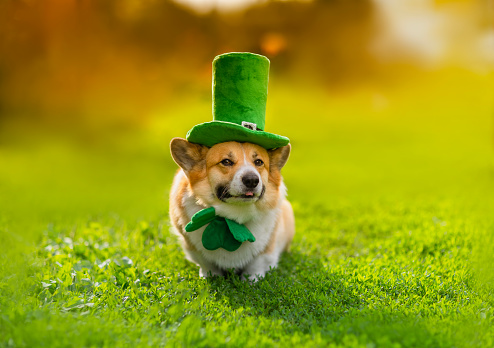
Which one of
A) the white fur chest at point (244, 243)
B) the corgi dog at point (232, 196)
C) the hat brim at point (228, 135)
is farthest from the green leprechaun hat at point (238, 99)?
the white fur chest at point (244, 243)

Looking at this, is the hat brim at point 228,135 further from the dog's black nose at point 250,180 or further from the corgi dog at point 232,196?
the dog's black nose at point 250,180

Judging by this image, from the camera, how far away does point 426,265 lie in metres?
4.45

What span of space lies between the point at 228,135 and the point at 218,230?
84cm

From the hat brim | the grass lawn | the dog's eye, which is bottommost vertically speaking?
the grass lawn

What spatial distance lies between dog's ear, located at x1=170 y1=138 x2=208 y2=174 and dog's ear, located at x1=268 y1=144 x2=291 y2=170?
628 millimetres

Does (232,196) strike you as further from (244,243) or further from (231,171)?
(244,243)

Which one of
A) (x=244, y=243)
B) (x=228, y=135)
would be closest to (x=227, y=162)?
(x=228, y=135)

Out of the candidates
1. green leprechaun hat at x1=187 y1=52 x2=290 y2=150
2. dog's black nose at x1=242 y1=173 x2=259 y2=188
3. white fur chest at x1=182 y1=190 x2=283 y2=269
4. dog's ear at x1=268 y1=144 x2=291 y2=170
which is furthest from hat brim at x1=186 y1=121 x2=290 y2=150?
white fur chest at x1=182 y1=190 x2=283 y2=269

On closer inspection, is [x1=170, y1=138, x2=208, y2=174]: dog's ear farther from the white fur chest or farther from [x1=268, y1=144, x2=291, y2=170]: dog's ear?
[x1=268, y1=144, x2=291, y2=170]: dog's ear

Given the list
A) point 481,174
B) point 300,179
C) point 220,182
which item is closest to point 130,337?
point 220,182

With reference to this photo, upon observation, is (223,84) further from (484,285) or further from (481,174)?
(481,174)

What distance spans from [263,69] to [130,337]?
245 centimetres

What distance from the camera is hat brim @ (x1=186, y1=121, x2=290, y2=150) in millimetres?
3652

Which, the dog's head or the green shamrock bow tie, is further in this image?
the green shamrock bow tie
